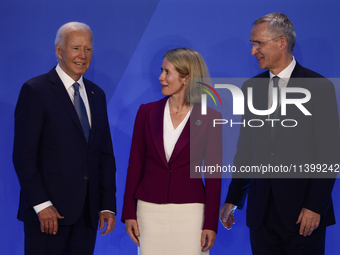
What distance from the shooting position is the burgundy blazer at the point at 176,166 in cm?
250

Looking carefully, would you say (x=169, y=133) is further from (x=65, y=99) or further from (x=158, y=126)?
(x=65, y=99)

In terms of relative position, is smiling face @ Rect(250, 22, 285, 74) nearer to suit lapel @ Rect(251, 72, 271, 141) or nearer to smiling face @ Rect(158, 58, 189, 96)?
suit lapel @ Rect(251, 72, 271, 141)

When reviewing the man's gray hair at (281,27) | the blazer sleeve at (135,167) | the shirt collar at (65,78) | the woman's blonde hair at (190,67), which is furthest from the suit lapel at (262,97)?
the shirt collar at (65,78)

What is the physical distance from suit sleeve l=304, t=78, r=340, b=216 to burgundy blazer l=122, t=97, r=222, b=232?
587 millimetres

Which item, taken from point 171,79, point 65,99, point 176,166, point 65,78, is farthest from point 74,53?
point 176,166

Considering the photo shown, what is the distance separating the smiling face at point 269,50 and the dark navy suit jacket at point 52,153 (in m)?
1.24

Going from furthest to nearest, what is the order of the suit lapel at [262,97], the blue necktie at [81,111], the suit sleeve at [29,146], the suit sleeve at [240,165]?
the suit sleeve at [240,165]
the suit lapel at [262,97]
the blue necktie at [81,111]
the suit sleeve at [29,146]

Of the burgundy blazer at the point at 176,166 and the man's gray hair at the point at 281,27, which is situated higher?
the man's gray hair at the point at 281,27

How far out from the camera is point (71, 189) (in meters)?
2.48

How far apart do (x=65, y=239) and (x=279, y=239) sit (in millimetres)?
1371

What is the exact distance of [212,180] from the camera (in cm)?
253

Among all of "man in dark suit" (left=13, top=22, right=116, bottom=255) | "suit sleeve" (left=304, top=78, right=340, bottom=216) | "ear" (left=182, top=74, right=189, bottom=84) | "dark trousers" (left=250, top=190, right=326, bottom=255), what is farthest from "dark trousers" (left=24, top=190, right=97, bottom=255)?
"suit sleeve" (left=304, top=78, right=340, bottom=216)

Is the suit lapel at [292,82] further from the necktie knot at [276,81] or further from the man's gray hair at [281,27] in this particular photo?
the man's gray hair at [281,27]

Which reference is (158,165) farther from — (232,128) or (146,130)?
(232,128)
